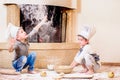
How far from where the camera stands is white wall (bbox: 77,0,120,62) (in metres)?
2.86

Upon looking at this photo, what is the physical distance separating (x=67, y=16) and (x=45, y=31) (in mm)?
358

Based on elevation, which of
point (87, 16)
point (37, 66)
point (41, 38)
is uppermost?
point (87, 16)

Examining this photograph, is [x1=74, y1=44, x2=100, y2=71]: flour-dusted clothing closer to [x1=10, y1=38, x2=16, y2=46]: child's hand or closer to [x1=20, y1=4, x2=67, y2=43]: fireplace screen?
[x1=10, y1=38, x2=16, y2=46]: child's hand

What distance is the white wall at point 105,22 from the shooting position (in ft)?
9.38

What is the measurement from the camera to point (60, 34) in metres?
2.81

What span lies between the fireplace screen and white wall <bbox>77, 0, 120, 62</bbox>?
10.5 inches

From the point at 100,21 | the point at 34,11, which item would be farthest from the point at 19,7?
the point at 100,21

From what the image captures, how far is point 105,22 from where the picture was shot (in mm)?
2877

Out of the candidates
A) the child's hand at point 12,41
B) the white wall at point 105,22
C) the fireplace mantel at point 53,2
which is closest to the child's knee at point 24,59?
the child's hand at point 12,41

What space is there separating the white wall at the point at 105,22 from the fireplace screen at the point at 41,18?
0.88ft

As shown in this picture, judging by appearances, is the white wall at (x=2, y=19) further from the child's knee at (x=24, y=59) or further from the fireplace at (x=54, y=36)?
the child's knee at (x=24, y=59)

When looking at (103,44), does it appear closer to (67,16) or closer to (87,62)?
(67,16)

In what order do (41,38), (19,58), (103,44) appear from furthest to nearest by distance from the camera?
(103,44), (41,38), (19,58)

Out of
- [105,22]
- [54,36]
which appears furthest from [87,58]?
[105,22]
